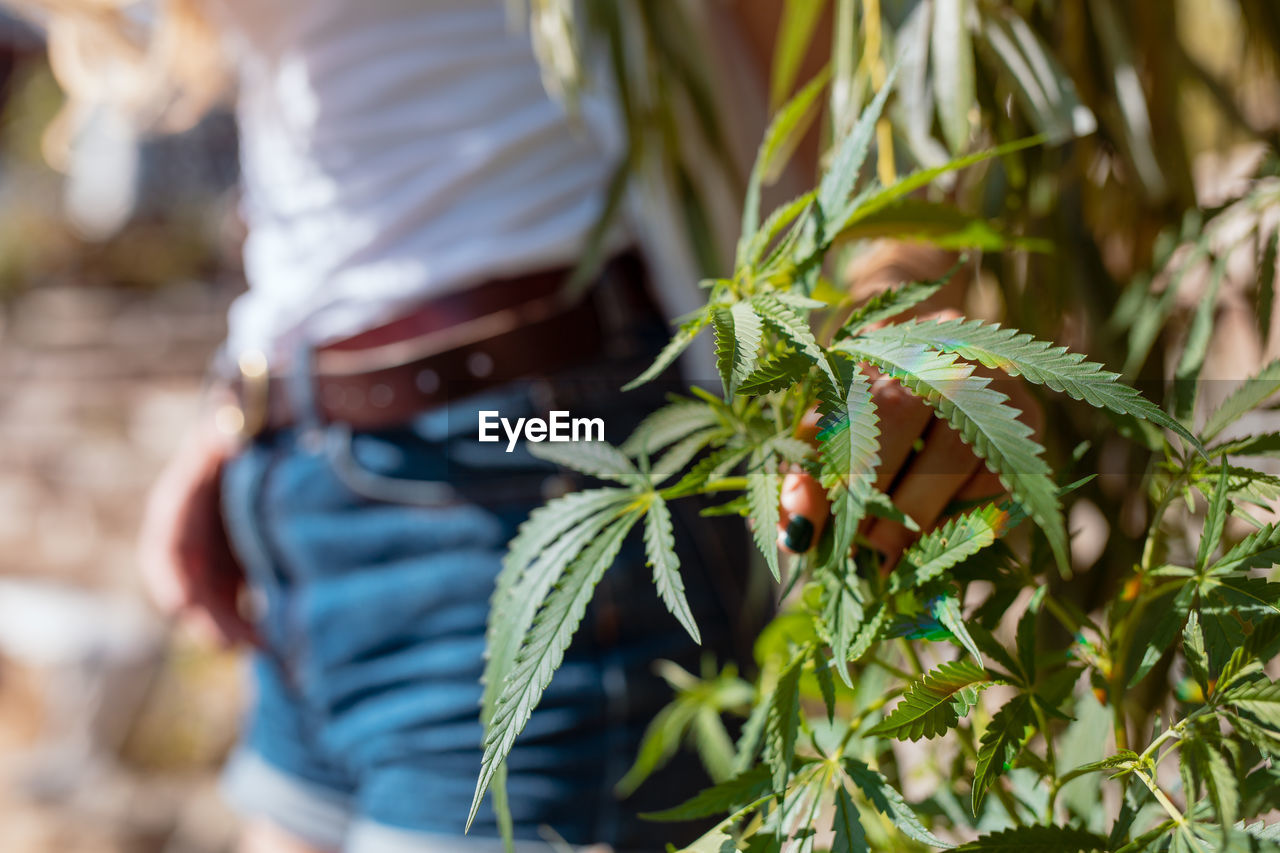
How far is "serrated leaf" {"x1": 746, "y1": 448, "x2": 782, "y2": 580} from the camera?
32 centimetres

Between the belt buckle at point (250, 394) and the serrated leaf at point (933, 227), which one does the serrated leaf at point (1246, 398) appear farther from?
the belt buckle at point (250, 394)

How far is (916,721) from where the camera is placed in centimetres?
31

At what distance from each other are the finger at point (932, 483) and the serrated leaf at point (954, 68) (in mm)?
180

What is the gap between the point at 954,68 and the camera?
0.50 meters

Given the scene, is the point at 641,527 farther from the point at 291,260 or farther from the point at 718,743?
the point at 291,260

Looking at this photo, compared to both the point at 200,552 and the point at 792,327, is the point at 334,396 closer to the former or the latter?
the point at 200,552

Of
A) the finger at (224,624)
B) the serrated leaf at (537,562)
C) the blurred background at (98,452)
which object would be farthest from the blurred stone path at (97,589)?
the serrated leaf at (537,562)

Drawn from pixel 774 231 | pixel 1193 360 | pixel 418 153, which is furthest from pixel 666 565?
pixel 418 153

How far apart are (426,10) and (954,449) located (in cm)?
65

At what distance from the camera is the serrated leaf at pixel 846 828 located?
333mm

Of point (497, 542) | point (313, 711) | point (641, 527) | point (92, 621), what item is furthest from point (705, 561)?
point (92, 621)

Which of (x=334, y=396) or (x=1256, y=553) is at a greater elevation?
(x=334, y=396)

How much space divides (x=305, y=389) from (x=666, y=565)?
58cm

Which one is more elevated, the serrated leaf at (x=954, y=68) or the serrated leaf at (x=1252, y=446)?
the serrated leaf at (x=954, y=68)
